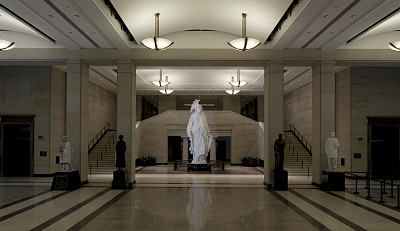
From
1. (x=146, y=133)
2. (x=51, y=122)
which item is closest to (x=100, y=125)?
(x=146, y=133)

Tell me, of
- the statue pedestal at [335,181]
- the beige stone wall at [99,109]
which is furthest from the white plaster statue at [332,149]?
the beige stone wall at [99,109]

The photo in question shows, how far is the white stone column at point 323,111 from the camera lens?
12.1 m

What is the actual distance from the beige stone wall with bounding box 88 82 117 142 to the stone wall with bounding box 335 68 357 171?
43.1 feet

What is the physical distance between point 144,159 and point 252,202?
13.8 m

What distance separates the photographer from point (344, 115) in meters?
15.6

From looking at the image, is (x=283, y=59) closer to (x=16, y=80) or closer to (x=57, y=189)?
(x=57, y=189)

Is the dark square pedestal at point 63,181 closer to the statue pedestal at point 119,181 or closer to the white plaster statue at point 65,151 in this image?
the white plaster statue at point 65,151

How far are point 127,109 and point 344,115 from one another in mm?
9413

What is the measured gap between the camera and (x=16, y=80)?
1548 centimetres

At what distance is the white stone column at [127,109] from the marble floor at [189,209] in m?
1.17

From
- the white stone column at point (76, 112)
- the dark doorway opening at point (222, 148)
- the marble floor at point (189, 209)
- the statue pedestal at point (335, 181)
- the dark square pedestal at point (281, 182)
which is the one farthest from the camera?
the dark doorway opening at point (222, 148)

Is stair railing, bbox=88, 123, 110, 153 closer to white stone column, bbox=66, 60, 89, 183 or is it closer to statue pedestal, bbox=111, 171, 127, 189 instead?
white stone column, bbox=66, 60, 89, 183

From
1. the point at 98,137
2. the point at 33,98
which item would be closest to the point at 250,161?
the point at 98,137

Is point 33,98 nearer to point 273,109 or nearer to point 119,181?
point 119,181
